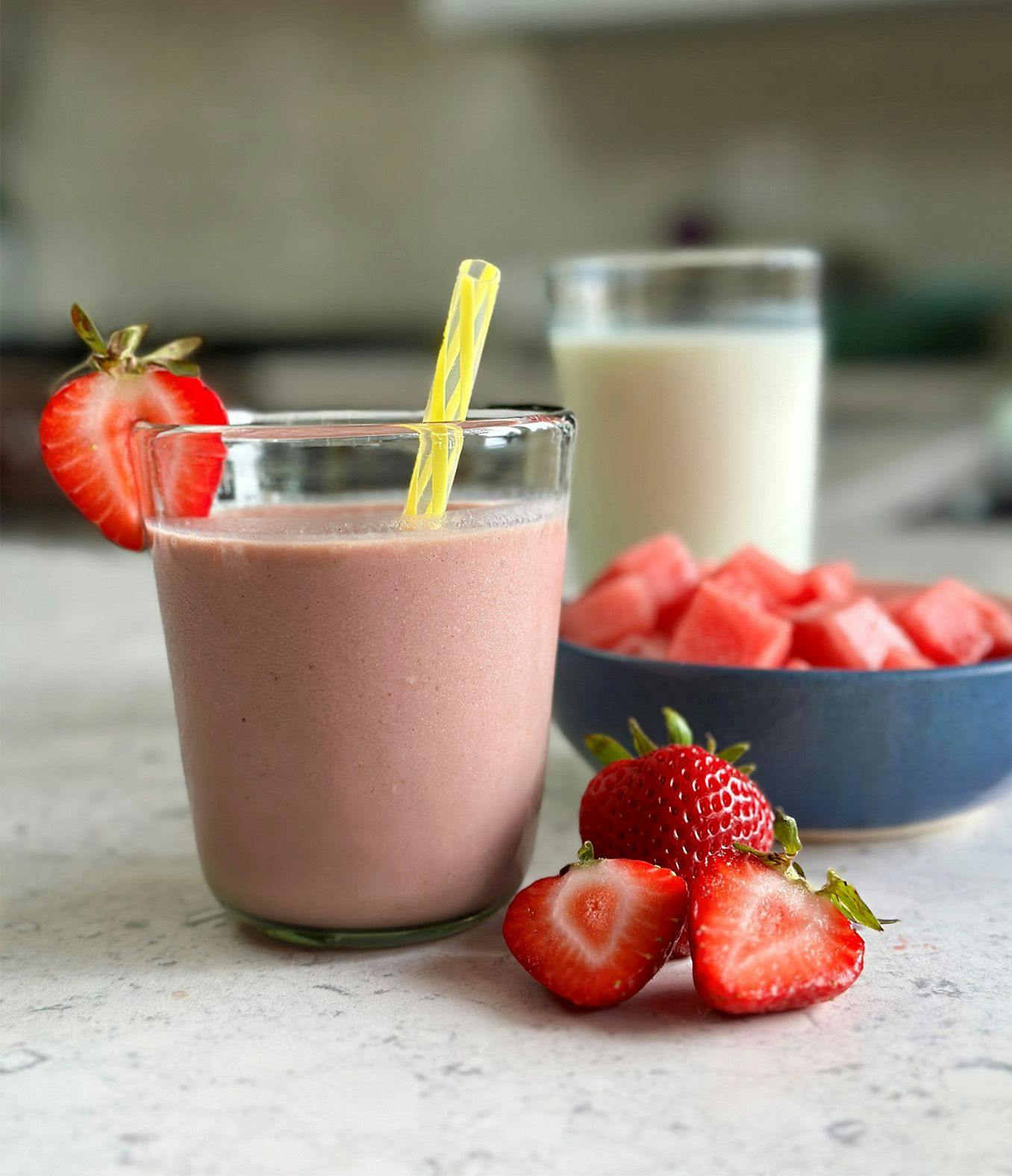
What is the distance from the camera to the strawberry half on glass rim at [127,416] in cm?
73

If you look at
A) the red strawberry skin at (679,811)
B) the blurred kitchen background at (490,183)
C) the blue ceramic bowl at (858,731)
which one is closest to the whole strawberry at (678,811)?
the red strawberry skin at (679,811)

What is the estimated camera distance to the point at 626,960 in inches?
25.3

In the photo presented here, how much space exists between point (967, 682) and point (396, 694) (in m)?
0.37

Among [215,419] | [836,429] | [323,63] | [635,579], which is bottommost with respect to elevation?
[836,429]

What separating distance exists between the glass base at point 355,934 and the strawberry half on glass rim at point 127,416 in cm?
23

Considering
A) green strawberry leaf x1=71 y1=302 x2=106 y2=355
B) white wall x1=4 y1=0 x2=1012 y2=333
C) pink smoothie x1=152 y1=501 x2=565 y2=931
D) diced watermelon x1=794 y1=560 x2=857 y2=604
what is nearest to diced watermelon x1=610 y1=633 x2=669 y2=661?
diced watermelon x1=794 y1=560 x2=857 y2=604

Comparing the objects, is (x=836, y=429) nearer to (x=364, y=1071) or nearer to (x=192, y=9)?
(x=192, y=9)

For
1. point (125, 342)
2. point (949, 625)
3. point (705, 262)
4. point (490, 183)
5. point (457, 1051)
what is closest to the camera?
point (457, 1051)

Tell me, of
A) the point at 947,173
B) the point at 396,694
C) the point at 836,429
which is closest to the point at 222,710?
the point at 396,694

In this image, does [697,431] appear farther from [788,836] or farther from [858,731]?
[788,836]

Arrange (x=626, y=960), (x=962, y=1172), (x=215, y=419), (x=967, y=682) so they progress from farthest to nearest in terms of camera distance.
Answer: (x=967, y=682) < (x=215, y=419) < (x=626, y=960) < (x=962, y=1172)

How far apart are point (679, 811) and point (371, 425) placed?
250 mm

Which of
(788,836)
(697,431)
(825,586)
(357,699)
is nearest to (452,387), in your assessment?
(357,699)

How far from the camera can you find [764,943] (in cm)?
63
